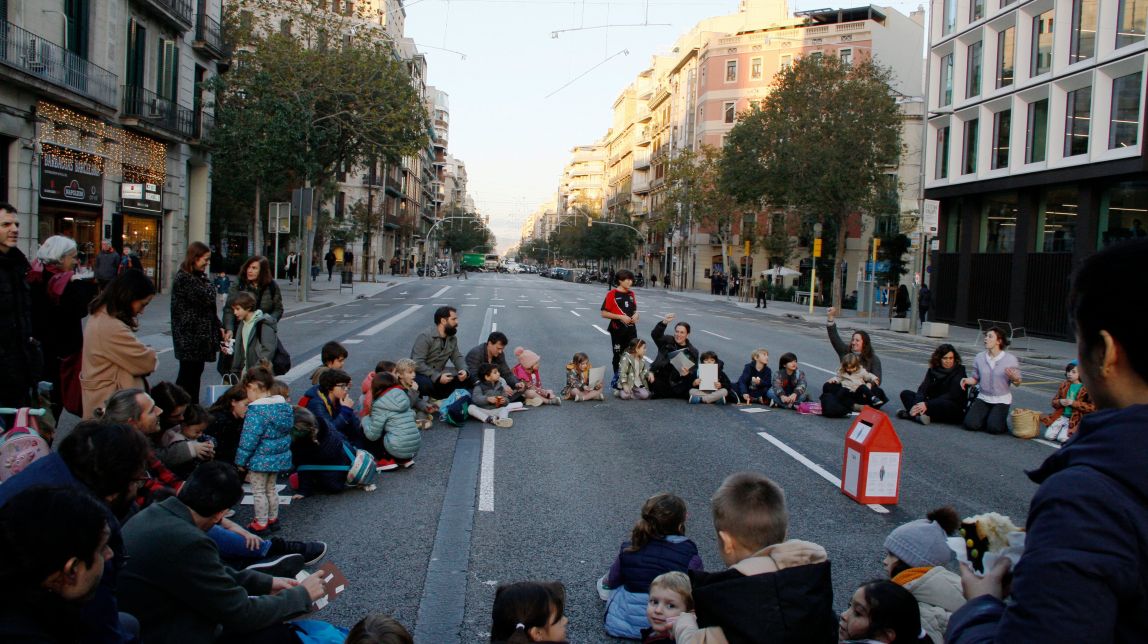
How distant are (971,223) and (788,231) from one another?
23.4 m

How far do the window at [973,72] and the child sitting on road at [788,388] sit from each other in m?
26.6

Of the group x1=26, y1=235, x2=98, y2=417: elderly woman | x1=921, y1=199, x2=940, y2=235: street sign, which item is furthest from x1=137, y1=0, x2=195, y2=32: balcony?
x1=921, y1=199, x2=940, y2=235: street sign

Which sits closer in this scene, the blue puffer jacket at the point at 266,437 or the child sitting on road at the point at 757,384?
the blue puffer jacket at the point at 266,437

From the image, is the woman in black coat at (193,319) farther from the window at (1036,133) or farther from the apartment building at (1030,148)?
the window at (1036,133)

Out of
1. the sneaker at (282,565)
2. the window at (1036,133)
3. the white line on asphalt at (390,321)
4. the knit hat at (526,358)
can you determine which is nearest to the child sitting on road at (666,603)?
the sneaker at (282,565)

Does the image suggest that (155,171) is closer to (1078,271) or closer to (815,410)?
(815,410)

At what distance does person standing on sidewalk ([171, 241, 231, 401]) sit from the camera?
8.35 m

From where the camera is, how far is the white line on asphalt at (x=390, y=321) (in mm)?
20817

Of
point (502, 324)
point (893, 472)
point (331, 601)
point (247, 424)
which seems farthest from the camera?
point (502, 324)

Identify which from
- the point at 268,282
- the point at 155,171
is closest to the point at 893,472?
the point at 268,282

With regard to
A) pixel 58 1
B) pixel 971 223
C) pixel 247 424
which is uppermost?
pixel 58 1

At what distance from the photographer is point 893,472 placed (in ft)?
23.4

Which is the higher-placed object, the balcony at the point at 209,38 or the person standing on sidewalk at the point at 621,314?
the balcony at the point at 209,38

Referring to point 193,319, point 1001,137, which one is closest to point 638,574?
point 193,319
